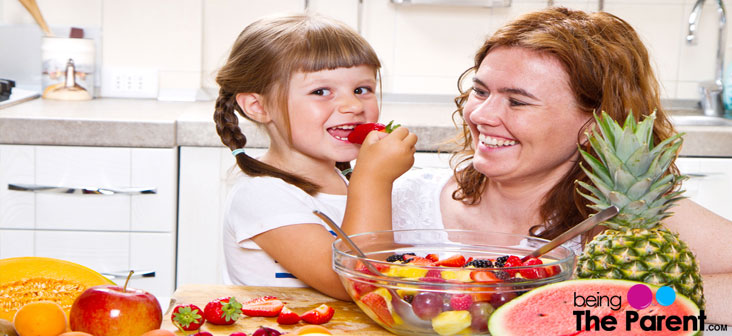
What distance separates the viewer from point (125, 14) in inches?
123

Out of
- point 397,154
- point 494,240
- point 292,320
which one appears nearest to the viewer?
point 292,320

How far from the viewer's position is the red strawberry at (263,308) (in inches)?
44.4

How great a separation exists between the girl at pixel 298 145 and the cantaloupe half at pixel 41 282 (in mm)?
365

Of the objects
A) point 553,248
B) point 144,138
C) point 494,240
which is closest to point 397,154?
point 494,240

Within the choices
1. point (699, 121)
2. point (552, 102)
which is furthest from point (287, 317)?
point (699, 121)

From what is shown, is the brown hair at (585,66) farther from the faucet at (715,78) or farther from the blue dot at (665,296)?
the faucet at (715,78)

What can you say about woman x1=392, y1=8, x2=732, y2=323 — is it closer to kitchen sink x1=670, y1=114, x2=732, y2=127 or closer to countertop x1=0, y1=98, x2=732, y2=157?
countertop x1=0, y1=98, x2=732, y2=157

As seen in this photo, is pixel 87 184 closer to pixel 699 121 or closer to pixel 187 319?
pixel 187 319

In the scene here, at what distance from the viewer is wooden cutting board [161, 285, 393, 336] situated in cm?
109

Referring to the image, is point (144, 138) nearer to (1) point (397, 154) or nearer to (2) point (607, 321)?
(1) point (397, 154)

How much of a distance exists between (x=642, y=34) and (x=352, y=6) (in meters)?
1.20

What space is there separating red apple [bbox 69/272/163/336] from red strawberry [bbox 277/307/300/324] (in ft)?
0.57

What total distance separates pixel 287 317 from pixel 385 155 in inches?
18.5

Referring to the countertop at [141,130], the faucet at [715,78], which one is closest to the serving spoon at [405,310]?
the countertop at [141,130]
